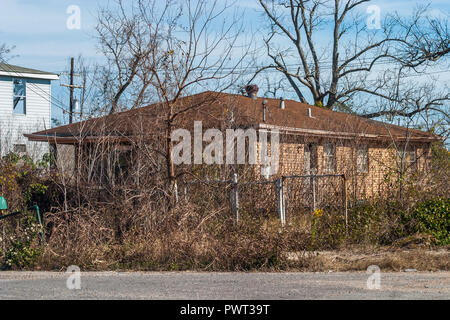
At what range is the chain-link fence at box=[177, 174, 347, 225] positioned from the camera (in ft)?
39.2

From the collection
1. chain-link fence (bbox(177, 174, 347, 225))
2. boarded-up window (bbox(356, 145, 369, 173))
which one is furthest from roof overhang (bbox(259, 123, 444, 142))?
chain-link fence (bbox(177, 174, 347, 225))

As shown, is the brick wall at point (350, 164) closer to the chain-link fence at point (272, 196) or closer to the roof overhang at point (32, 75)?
the chain-link fence at point (272, 196)

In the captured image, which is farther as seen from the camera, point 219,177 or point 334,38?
point 334,38

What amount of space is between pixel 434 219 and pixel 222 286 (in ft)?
18.6

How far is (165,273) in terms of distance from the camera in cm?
927

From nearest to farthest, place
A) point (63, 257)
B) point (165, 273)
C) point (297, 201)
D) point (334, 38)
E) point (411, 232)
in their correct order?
point (165, 273)
point (63, 257)
point (411, 232)
point (297, 201)
point (334, 38)

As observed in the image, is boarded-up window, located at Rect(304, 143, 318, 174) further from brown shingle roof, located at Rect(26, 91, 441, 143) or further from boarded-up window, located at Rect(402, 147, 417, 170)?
boarded-up window, located at Rect(402, 147, 417, 170)

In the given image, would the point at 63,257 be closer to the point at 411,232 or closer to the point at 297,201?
the point at 297,201

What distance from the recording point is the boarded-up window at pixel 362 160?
47.5 ft

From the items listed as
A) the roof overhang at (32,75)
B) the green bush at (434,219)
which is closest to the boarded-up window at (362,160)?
the green bush at (434,219)

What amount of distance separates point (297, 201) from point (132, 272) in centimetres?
523

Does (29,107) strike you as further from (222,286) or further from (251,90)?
(222,286)

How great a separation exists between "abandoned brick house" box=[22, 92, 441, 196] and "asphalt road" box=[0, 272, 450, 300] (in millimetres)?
3504
